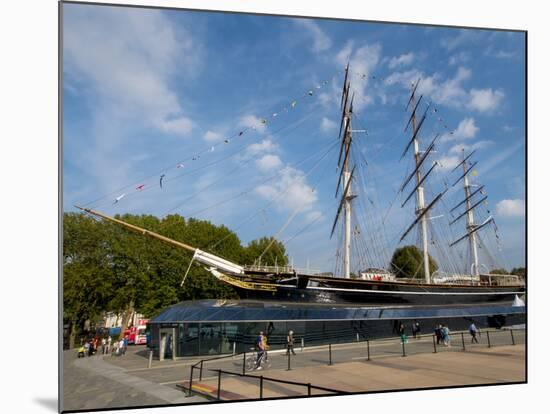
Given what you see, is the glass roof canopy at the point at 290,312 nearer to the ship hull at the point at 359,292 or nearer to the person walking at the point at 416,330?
the person walking at the point at 416,330

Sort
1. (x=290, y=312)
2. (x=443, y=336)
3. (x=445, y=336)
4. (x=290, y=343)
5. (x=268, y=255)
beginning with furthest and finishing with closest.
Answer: (x=268, y=255) < (x=290, y=312) < (x=443, y=336) < (x=445, y=336) < (x=290, y=343)

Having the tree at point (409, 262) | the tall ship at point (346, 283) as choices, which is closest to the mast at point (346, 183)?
the tall ship at point (346, 283)

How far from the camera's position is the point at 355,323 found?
15953mm

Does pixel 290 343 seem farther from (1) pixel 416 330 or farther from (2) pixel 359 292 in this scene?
(2) pixel 359 292

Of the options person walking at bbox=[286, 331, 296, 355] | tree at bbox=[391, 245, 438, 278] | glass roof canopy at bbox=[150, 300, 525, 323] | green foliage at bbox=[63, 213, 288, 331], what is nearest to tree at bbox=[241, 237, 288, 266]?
green foliage at bbox=[63, 213, 288, 331]

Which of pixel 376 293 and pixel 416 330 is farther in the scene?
pixel 376 293

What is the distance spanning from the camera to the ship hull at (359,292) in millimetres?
19641

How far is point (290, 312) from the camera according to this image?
15008 mm

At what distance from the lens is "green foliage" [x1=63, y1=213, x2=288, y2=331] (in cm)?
1830

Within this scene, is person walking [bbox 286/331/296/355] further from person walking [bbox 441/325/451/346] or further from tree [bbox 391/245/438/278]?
tree [bbox 391/245/438/278]

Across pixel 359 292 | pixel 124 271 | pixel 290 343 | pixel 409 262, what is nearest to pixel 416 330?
pixel 359 292

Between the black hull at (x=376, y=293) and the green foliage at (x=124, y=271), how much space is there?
4.52 m

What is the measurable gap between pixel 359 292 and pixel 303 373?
10.1 m

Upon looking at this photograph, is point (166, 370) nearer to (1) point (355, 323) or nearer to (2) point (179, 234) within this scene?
(1) point (355, 323)
